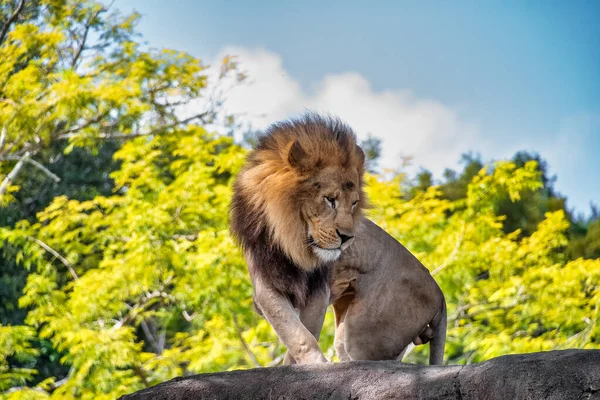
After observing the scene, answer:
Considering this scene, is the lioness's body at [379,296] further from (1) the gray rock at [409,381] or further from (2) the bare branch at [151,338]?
(2) the bare branch at [151,338]

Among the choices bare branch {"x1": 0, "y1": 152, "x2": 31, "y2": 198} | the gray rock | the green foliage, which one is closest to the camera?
the gray rock

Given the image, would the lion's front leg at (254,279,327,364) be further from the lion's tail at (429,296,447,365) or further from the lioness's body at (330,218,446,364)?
the lion's tail at (429,296,447,365)

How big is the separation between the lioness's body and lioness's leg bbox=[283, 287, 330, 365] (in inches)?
7.2

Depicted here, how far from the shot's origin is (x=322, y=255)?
148 inches

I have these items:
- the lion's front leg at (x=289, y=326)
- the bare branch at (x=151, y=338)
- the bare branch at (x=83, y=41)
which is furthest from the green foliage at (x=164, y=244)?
the lion's front leg at (x=289, y=326)

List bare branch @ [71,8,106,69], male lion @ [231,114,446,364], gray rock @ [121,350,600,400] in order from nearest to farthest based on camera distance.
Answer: gray rock @ [121,350,600,400] < male lion @ [231,114,446,364] < bare branch @ [71,8,106,69]

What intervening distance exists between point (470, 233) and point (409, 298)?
702cm

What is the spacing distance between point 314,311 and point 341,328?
0.40 metres

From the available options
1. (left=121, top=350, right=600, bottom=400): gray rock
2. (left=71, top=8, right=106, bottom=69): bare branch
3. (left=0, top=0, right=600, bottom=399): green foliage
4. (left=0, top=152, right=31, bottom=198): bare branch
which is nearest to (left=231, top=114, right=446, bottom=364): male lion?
(left=121, top=350, right=600, bottom=400): gray rock

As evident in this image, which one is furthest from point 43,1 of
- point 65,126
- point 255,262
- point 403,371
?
point 403,371

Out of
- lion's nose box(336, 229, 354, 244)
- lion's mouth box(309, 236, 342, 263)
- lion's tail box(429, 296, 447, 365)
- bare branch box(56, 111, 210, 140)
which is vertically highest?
bare branch box(56, 111, 210, 140)

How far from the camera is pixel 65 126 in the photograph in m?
12.9

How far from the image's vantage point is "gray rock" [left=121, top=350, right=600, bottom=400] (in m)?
2.66

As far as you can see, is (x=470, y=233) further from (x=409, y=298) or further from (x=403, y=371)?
(x=403, y=371)
